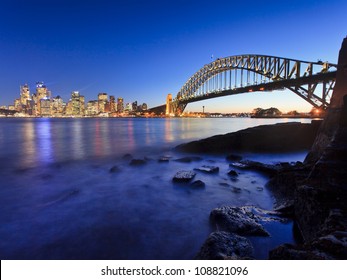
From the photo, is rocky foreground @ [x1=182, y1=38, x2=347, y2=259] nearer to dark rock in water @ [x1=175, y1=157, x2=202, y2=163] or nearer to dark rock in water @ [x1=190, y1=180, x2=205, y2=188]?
dark rock in water @ [x1=190, y1=180, x2=205, y2=188]

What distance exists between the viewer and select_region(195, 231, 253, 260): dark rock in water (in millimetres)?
2714

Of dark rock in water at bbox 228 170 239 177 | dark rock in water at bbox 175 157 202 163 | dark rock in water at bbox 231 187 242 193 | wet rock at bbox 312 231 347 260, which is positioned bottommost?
dark rock in water at bbox 231 187 242 193

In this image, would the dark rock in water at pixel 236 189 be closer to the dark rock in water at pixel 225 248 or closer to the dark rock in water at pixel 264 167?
the dark rock in water at pixel 264 167

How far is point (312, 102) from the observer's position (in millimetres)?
24984

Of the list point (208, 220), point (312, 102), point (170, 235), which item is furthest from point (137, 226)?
point (312, 102)

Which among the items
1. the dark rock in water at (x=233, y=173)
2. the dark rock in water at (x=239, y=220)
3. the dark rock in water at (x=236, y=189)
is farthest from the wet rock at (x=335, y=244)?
the dark rock in water at (x=233, y=173)

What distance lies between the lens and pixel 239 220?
3.85m

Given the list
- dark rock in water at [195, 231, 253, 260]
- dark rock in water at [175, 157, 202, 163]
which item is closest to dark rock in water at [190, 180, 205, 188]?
dark rock in water at [195, 231, 253, 260]

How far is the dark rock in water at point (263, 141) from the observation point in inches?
464

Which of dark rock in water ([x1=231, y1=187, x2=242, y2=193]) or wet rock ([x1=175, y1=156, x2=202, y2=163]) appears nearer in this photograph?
dark rock in water ([x1=231, y1=187, x2=242, y2=193])

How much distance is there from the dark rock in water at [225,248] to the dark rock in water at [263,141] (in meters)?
8.35


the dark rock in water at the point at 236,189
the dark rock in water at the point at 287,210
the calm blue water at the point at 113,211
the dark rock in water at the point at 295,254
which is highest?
the dark rock in water at the point at 295,254

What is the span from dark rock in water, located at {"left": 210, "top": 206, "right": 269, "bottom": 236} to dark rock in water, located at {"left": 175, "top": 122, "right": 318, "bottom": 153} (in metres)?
7.13
